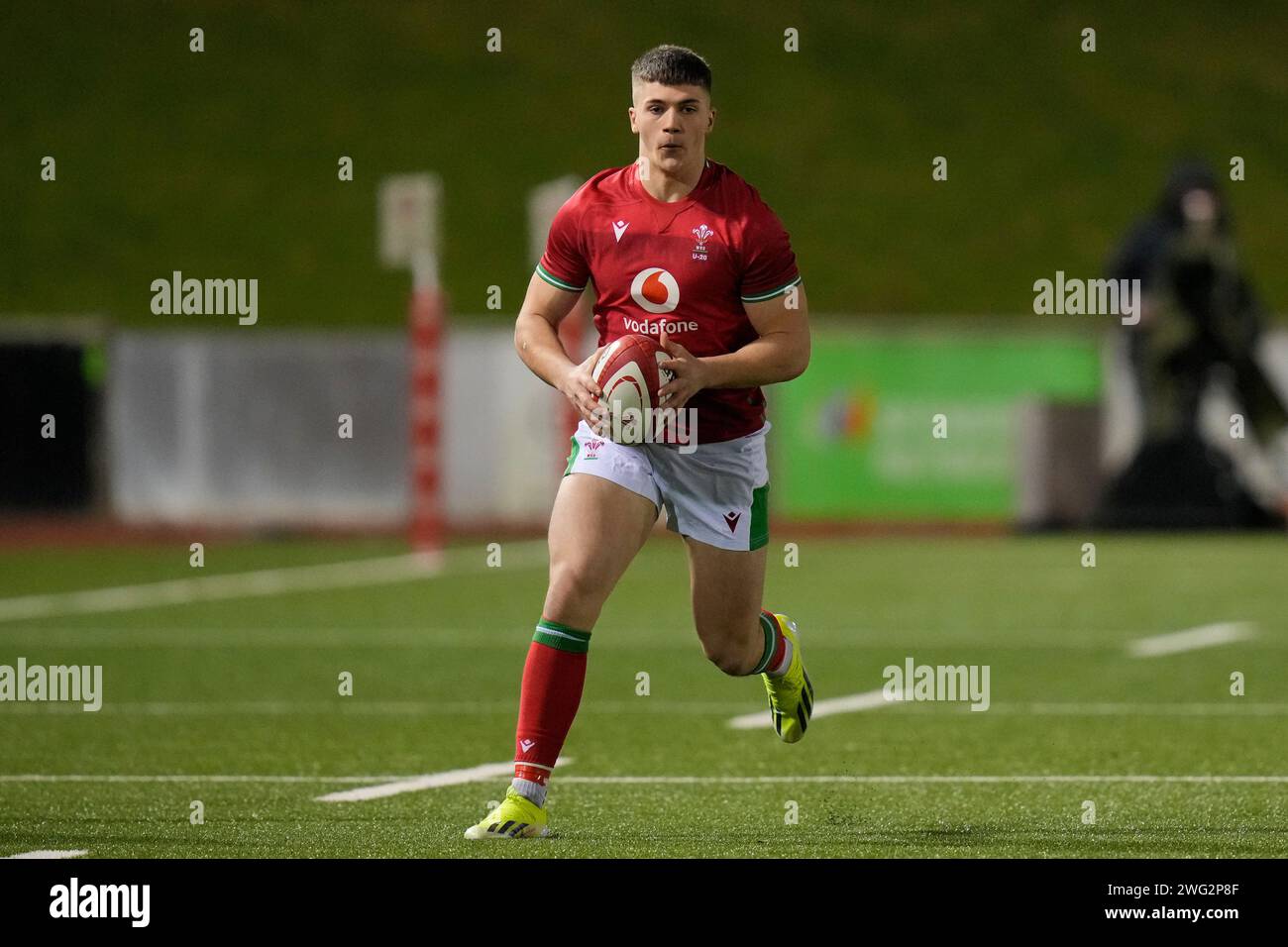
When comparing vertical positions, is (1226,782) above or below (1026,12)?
below

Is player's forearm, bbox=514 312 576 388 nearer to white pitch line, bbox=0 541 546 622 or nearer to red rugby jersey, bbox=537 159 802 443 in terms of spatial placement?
red rugby jersey, bbox=537 159 802 443

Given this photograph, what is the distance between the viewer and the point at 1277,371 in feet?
86.3

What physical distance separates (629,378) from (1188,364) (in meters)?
19.1

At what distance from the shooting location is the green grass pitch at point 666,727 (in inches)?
296

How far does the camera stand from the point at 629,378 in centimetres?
740

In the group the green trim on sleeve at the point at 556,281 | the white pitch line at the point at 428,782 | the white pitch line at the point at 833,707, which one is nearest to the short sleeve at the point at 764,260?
the green trim on sleeve at the point at 556,281

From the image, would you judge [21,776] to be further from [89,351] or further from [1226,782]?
[89,351]

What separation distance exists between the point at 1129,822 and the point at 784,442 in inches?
728

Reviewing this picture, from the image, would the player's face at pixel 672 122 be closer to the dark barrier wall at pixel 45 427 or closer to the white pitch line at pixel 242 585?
the white pitch line at pixel 242 585

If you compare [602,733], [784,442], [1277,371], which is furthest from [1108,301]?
[602,733]

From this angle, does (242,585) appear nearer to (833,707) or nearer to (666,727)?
(833,707)

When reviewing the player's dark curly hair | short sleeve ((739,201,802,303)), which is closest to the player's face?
the player's dark curly hair

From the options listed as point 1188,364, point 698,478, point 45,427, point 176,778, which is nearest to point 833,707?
point 176,778

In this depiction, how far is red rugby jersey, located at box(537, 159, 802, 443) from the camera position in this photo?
7590mm
